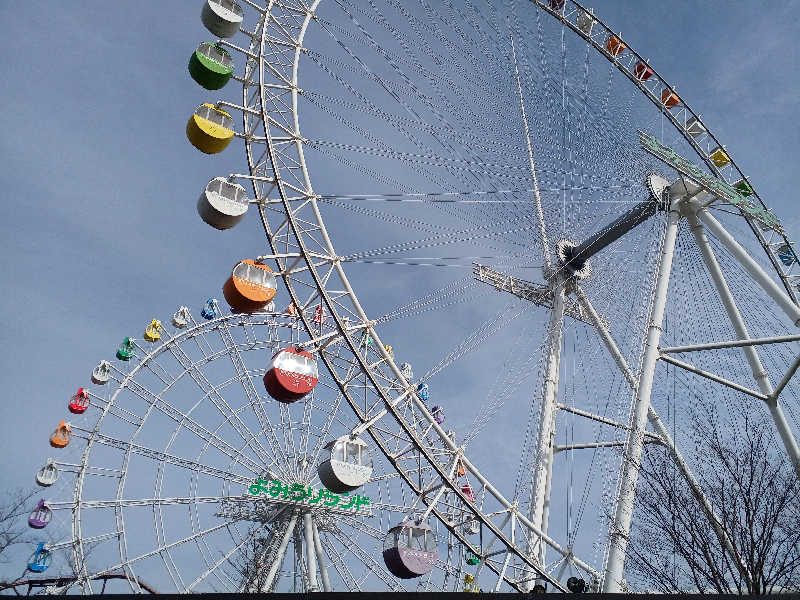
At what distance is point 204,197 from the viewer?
15.9m

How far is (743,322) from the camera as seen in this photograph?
19312 mm

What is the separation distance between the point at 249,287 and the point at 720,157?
62.1 ft

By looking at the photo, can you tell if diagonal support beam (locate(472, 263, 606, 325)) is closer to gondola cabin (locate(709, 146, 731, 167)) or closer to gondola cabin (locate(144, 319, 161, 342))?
gondola cabin (locate(709, 146, 731, 167))

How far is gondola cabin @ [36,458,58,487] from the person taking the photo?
33.8 metres

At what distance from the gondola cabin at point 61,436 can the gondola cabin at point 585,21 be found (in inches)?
1157

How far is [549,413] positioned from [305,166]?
10.7 metres

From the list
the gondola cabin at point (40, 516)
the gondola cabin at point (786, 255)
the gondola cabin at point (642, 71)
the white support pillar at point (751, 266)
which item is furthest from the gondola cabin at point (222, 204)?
the gondola cabin at point (40, 516)

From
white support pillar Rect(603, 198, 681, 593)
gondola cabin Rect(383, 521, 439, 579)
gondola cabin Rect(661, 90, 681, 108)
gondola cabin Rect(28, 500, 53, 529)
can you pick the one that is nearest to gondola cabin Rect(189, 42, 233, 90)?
gondola cabin Rect(383, 521, 439, 579)

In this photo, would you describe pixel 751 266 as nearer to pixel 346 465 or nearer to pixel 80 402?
pixel 346 465

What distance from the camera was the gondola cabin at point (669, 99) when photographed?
1028 inches

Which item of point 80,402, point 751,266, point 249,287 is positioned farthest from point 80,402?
point 751,266

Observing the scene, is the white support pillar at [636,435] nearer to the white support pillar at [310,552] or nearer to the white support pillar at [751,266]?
the white support pillar at [751,266]

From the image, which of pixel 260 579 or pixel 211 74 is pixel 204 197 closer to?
pixel 211 74

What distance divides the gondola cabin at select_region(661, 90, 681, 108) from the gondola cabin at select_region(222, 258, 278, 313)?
17820mm
